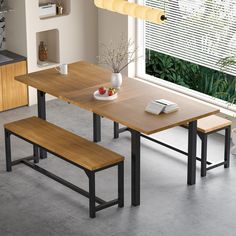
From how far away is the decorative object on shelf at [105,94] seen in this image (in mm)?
8516

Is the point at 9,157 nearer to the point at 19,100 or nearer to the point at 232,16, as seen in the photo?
the point at 19,100

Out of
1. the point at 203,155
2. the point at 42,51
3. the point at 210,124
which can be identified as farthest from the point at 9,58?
the point at 203,155

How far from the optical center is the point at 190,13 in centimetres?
1048

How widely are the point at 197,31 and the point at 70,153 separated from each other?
3281 millimetres

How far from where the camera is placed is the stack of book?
8.13 meters

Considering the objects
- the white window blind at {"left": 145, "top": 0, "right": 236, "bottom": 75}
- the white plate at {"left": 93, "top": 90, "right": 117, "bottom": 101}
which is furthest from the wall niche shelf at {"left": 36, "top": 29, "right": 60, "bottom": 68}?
the white plate at {"left": 93, "top": 90, "right": 117, "bottom": 101}

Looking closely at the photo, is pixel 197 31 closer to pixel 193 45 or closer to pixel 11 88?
pixel 193 45

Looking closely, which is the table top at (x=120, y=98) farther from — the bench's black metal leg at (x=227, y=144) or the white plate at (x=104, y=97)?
the bench's black metal leg at (x=227, y=144)

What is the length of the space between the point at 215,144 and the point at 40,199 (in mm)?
2595

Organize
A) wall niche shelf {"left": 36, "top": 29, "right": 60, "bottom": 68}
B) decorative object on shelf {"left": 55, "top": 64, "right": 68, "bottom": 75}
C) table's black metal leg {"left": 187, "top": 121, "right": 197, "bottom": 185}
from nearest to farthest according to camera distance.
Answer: table's black metal leg {"left": 187, "top": 121, "right": 197, "bottom": 185}
decorative object on shelf {"left": 55, "top": 64, "right": 68, "bottom": 75}
wall niche shelf {"left": 36, "top": 29, "right": 60, "bottom": 68}

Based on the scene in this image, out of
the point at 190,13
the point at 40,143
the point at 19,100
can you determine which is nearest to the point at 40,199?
the point at 40,143

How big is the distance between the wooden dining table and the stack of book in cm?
5

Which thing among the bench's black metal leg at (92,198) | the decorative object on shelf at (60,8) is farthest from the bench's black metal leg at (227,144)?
the decorative object on shelf at (60,8)

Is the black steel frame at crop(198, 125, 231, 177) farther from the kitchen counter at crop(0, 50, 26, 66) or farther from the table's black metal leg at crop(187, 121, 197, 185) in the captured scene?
the kitchen counter at crop(0, 50, 26, 66)
